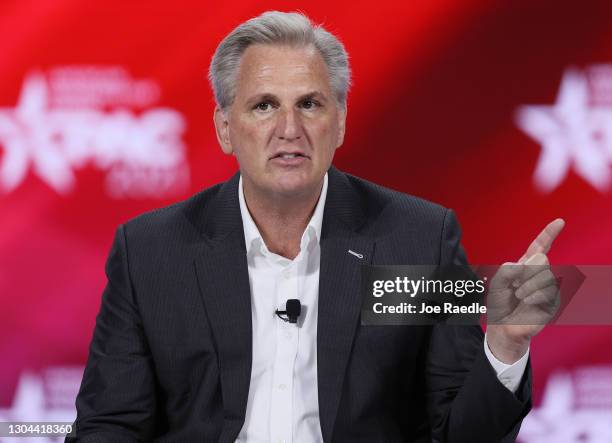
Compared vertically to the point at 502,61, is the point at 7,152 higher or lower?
lower

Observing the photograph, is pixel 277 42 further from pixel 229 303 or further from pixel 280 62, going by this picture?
pixel 229 303

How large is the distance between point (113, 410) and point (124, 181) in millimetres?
1095

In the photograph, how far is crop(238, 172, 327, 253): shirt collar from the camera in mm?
2373

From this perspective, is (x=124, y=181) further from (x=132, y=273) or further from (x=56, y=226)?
(x=132, y=273)

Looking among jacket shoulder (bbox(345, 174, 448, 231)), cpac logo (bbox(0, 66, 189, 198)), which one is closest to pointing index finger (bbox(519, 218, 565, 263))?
jacket shoulder (bbox(345, 174, 448, 231))

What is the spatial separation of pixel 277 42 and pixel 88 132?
1048 mm

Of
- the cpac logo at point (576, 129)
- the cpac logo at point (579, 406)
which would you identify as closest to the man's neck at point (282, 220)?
the cpac logo at point (576, 129)

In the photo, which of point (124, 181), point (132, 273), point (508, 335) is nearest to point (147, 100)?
point (124, 181)

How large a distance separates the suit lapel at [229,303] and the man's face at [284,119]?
0.14 m

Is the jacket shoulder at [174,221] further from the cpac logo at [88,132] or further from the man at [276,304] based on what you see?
the cpac logo at [88,132]

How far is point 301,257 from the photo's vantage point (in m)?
2.35

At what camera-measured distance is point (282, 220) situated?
2.42m

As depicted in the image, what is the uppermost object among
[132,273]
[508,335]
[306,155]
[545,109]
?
[545,109]

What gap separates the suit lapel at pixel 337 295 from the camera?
219cm
